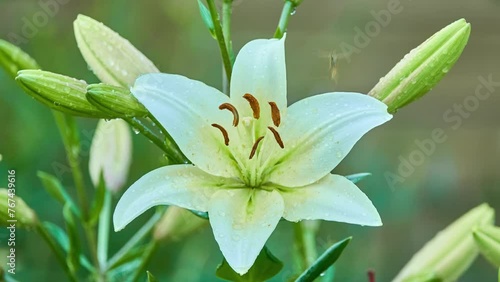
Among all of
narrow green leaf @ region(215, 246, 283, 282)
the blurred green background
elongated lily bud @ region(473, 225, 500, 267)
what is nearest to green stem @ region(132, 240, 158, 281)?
narrow green leaf @ region(215, 246, 283, 282)

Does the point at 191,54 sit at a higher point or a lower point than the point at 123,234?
higher

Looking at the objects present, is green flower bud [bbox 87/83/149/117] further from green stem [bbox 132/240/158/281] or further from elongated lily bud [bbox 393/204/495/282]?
elongated lily bud [bbox 393/204/495/282]

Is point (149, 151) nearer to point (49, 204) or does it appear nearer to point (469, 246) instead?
point (49, 204)

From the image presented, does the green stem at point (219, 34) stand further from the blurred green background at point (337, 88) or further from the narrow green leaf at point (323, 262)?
the blurred green background at point (337, 88)

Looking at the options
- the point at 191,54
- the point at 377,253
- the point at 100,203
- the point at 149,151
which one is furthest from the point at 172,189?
the point at 377,253

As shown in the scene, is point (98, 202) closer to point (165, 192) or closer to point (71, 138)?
point (71, 138)

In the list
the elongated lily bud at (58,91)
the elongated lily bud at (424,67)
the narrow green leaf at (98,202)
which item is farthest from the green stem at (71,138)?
the elongated lily bud at (424,67)
